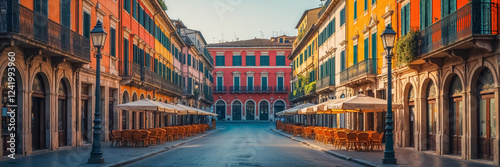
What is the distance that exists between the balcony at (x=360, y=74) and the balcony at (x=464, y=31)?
9.24m

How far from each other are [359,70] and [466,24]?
14.8 metres

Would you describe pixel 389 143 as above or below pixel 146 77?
below

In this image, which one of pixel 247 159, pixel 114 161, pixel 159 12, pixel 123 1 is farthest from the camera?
pixel 159 12

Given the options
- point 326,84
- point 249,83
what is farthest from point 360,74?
point 249,83

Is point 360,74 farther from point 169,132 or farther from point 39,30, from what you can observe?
point 39,30

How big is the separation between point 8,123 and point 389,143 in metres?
11.7

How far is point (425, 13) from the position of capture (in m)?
21.1

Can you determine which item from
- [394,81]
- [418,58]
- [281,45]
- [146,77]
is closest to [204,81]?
[281,45]

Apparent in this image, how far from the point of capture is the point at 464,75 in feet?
58.5

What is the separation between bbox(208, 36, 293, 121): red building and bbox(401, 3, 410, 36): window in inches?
2583

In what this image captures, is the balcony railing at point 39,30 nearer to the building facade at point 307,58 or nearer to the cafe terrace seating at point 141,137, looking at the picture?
the cafe terrace seating at point 141,137

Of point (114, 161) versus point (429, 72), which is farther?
point (429, 72)

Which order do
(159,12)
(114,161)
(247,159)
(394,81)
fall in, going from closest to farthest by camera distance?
(114,161) < (247,159) < (394,81) < (159,12)

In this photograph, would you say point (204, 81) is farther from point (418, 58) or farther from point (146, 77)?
point (418, 58)
